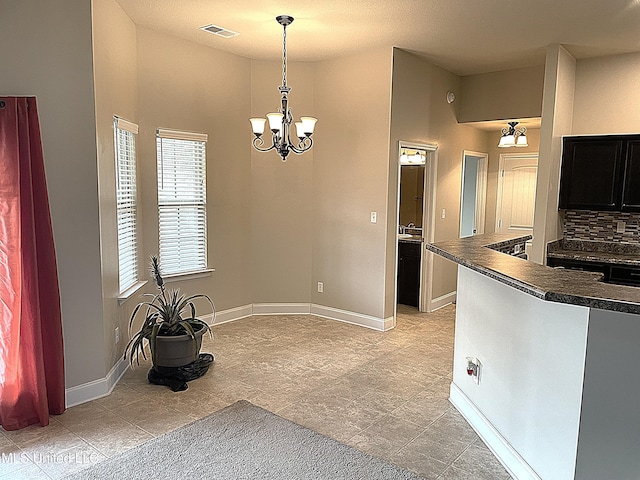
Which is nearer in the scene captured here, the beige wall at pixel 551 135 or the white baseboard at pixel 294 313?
the beige wall at pixel 551 135

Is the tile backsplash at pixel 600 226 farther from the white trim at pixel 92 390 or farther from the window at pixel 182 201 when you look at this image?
the white trim at pixel 92 390

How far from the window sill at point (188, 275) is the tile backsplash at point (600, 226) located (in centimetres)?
391

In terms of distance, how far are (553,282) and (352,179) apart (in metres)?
3.26

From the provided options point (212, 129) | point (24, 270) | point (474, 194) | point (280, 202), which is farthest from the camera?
point (474, 194)

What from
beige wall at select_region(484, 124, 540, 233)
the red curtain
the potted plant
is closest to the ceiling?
the red curtain

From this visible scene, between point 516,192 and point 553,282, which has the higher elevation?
point 516,192

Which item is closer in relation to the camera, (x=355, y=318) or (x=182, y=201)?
(x=182, y=201)

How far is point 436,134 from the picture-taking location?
570 cm

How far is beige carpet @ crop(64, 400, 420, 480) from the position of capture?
254 cm

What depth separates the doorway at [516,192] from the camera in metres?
6.84

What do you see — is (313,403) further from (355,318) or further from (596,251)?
(596,251)

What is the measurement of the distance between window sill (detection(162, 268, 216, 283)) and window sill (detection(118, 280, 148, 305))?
266 millimetres


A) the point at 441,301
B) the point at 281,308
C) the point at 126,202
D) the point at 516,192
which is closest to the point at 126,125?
the point at 126,202

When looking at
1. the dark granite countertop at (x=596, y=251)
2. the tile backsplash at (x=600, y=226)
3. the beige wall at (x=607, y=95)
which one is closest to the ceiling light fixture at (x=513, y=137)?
the beige wall at (x=607, y=95)
